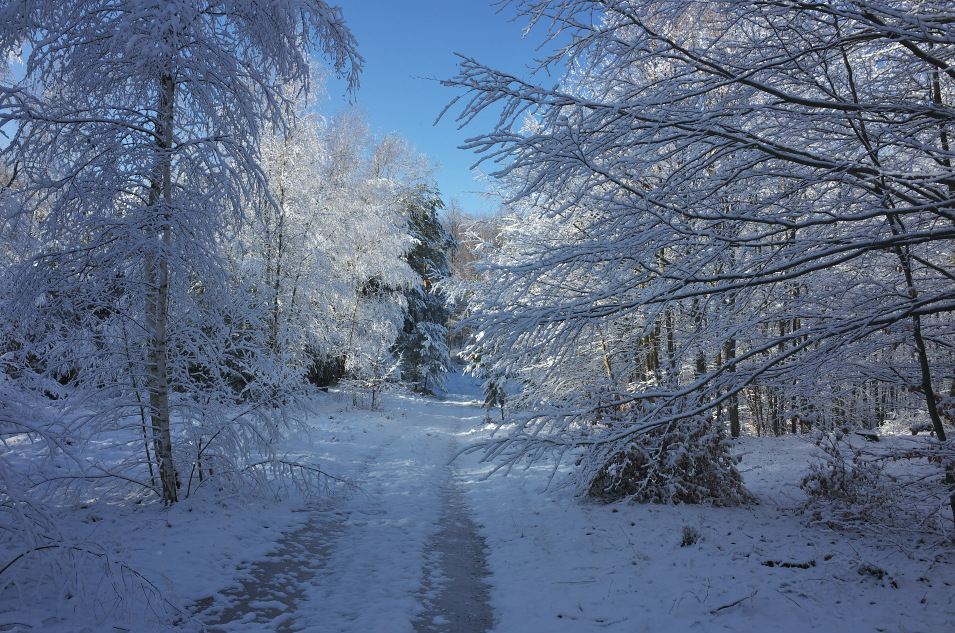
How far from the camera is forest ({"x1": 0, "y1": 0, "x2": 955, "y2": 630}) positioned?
11.5ft

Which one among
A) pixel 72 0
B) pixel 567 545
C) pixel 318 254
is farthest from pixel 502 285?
pixel 318 254

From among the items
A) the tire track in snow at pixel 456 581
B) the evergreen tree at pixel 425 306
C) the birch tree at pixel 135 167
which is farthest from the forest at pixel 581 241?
the evergreen tree at pixel 425 306

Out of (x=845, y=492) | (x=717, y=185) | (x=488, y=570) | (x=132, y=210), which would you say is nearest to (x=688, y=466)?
(x=845, y=492)

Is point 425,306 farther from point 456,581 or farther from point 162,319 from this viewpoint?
point 456,581

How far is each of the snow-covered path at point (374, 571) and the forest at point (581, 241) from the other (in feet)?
2.43

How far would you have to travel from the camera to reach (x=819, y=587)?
3.86 metres

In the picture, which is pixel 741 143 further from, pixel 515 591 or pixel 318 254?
pixel 318 254

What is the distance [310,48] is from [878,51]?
248 inches

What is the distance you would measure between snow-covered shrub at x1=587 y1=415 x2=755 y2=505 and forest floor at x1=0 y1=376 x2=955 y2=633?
0.25m

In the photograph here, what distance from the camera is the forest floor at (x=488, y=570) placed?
3.49 m

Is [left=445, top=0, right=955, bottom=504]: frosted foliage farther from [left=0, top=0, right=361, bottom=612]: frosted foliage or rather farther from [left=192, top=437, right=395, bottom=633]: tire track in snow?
[left=0, top=0, right=361, bottom=612]: frosted foliage

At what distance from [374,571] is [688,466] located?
452 cm

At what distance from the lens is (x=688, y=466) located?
6461mm

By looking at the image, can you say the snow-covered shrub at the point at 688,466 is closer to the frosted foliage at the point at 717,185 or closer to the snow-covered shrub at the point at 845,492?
the snow-covered shrub at the point at 845,492
